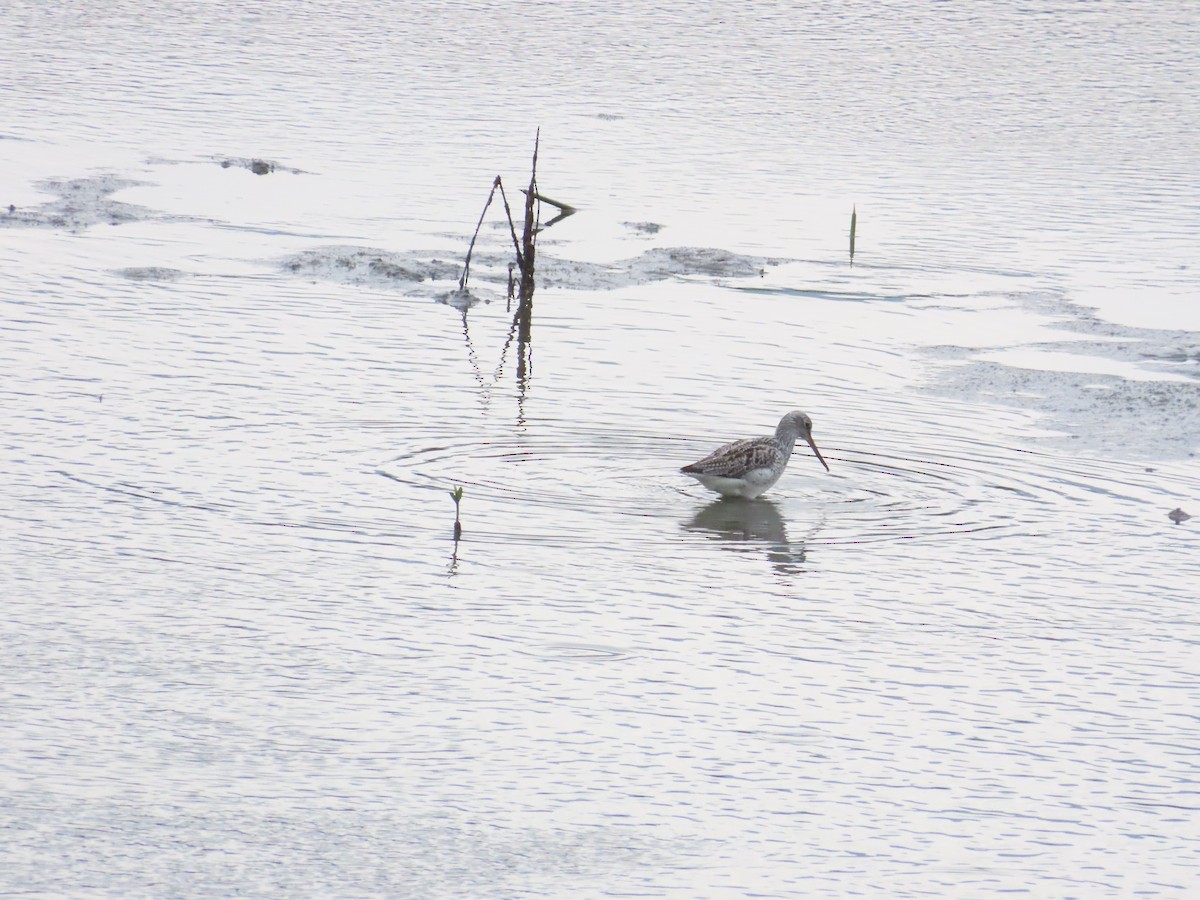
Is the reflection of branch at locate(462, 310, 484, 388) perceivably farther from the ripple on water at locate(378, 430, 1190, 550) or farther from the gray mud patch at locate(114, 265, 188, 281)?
the gray mud patch at locate(114, 265, 188, 281)

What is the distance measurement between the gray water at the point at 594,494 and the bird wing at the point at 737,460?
269mm

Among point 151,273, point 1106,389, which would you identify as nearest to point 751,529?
point 1106,389

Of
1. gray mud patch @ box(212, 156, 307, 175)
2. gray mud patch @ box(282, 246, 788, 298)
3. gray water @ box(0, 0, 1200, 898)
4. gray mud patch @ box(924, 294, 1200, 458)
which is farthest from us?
gray mud patch @ box(212, 156, 307, 175)

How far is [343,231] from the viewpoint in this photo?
18641mm

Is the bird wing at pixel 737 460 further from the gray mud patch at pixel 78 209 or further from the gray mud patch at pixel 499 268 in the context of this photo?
the gray mud patch at pixel 78 209

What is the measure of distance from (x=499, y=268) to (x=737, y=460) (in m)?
6.81

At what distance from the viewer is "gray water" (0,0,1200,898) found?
7457 millimetres

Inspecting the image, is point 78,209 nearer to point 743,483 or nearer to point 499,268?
point 499,268

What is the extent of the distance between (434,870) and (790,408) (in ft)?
24.7

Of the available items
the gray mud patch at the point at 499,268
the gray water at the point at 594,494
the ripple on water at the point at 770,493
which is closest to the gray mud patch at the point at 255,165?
the gray water at the point at 594,494

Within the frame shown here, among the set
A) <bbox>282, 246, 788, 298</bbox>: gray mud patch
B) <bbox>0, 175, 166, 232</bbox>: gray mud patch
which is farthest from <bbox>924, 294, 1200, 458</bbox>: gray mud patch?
<bbox>0, 175, 166, 232</bbox>: gray mud patch

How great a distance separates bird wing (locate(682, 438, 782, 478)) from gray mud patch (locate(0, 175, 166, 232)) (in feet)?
28.0

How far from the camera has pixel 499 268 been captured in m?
18.2

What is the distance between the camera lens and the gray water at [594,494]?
7.46 m
